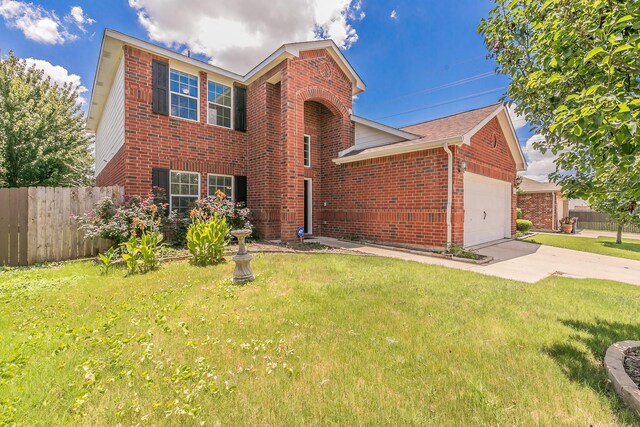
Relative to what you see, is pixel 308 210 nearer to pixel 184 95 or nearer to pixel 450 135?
pixel 450 135

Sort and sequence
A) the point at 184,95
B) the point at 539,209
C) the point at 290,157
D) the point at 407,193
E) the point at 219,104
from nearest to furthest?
the point at 407,193 < the point at 184,95 < the point at 290,157 < the point at 219,104 < the point at 539,209

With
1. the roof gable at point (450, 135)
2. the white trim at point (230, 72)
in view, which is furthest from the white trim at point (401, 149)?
the white trim at point (230, 72)

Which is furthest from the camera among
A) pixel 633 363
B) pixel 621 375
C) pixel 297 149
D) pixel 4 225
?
pixel 297 149

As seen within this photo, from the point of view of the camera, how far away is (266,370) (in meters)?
2.42

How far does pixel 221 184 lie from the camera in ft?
32.8

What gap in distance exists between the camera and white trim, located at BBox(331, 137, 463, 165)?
774 centimetres

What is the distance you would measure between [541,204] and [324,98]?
20.5m

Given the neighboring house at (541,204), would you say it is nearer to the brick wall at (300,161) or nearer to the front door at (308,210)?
the brick wall at (300,161)

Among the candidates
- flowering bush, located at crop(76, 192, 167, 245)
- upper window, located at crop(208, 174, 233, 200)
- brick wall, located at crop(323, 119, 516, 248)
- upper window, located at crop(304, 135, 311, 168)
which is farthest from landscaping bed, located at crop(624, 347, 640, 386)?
upper window, located at crop(304, 135, 311, 168)

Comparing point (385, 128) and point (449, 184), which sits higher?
point (385, 128)

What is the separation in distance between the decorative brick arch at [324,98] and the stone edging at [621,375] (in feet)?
31.3

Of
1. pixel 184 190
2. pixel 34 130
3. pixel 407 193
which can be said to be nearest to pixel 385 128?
pixel 407 193

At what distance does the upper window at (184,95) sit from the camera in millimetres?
8922

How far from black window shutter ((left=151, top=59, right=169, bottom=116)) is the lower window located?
2027 mm
